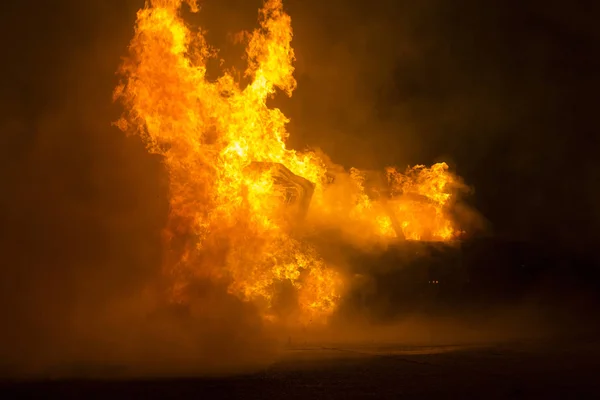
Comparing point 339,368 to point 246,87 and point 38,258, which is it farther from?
point 38,258

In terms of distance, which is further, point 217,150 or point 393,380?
point 217,150

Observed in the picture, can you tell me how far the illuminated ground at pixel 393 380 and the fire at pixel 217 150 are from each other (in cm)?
320

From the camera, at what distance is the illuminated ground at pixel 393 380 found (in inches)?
376

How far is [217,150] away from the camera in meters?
16.1

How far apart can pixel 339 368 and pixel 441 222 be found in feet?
44.0

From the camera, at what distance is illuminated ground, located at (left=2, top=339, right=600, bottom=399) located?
954cm

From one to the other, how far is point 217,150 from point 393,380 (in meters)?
7.80

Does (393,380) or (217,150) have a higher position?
(217,150)

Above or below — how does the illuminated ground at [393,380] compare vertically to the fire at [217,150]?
below

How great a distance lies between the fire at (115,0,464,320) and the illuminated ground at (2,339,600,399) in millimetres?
3203

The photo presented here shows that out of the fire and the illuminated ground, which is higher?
the fire

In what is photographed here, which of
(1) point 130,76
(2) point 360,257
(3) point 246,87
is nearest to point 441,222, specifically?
(2) point 360,257

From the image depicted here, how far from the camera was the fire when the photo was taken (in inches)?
601

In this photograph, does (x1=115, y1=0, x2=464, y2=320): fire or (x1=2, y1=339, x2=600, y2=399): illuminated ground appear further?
(x1=115, y1=0, x2=464, y2=320): fire
